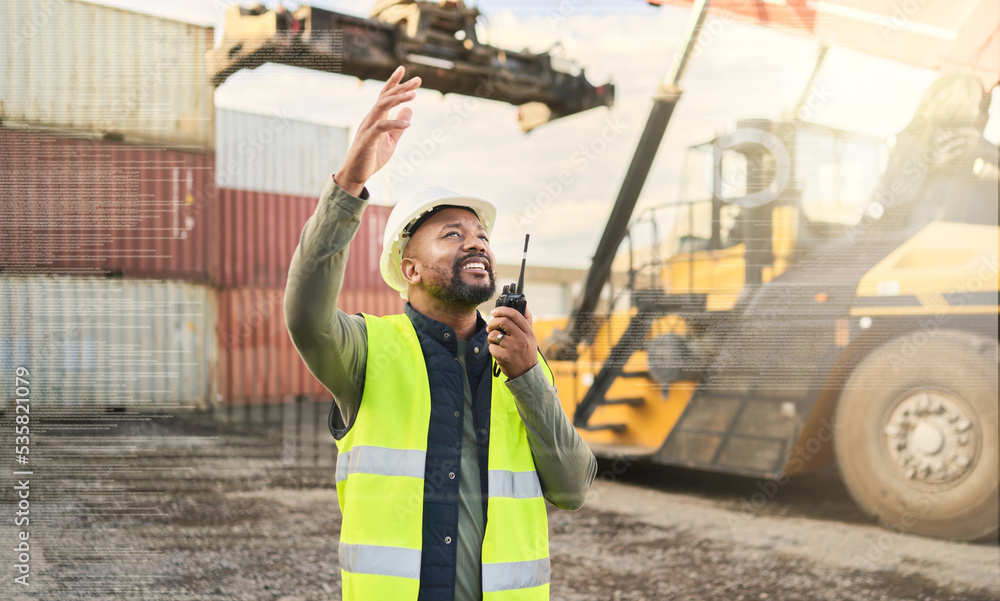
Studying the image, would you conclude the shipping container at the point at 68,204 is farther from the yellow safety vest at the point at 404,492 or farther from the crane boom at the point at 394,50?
the crane boom at the point at 394,50

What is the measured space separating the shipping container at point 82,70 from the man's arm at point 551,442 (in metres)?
1.79

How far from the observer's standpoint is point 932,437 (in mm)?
4551

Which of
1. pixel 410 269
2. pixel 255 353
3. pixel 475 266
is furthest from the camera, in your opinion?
pixel 255 353

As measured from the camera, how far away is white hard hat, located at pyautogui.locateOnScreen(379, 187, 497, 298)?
1871 millimetres

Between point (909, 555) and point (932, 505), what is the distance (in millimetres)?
391

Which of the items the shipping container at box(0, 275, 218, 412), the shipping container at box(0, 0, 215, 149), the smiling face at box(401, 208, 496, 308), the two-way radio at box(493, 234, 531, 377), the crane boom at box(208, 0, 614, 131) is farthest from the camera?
the crane boom at box(208, 0, 614, 131)

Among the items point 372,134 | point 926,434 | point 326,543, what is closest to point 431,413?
point 372,134

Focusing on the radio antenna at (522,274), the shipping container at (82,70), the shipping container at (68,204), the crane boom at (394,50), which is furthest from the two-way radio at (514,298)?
the crane boom at (394,50)

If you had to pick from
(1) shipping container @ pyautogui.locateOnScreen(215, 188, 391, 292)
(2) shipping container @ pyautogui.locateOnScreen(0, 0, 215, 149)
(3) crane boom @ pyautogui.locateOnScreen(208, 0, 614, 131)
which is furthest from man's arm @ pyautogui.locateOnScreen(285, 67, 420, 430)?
(1) shipping container @ pyautogui.locateOnScreen(215, 188, 391, 292)

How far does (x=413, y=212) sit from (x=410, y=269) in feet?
0.48

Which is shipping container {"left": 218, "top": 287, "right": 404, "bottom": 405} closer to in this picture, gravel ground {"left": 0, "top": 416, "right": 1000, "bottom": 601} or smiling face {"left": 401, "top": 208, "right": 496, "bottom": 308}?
gravel ground {"left": 0, "top": 416, "right": 1000, "bottom": 601}

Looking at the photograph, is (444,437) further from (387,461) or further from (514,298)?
(514,298)

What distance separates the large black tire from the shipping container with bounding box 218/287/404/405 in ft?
37.3

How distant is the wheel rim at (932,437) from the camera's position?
4.43 m
